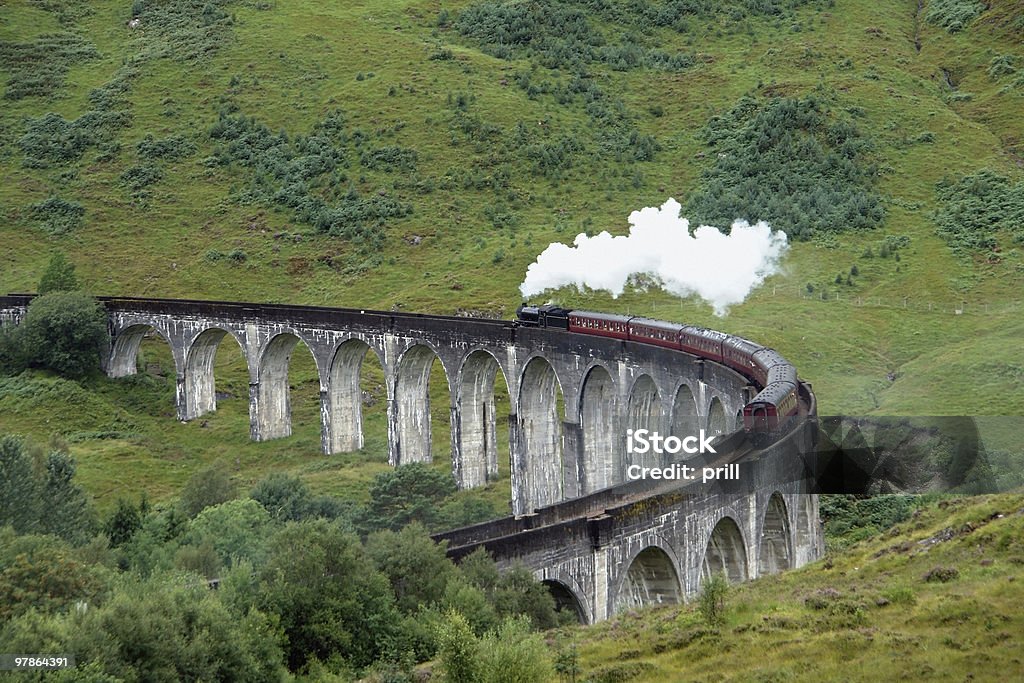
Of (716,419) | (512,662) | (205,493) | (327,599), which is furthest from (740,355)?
(512,662)

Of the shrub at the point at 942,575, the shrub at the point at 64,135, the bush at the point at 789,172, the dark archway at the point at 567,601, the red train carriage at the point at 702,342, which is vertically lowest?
the dark archway at the point at 567,601

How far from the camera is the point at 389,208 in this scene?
11956 cm

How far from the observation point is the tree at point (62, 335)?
92500 millimetres

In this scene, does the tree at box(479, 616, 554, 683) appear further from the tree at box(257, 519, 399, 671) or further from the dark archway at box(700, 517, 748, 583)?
the dark archway at box(700, 517, 748, 583)

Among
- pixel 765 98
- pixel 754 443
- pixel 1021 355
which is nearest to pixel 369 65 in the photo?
pixel 765 98

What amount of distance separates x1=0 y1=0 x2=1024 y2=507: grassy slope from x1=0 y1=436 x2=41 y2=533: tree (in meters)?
22.1

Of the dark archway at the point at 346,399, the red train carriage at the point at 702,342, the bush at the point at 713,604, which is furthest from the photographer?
the dark archway at the point at 346,399

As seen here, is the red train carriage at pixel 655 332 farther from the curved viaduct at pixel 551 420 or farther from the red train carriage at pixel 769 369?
the red train carriage at pixel 769 369

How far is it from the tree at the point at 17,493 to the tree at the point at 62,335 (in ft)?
142

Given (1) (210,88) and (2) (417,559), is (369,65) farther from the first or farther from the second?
(2) (417,559)

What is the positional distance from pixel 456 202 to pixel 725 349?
64.1 metres

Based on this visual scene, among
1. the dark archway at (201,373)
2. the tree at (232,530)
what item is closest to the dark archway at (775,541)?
the tree at (232,530)

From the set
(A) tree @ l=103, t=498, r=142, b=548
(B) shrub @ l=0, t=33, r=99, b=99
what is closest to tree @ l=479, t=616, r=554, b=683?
(A) tree @ l=103, t=498, r=142, b=548

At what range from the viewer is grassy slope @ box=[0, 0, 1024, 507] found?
81.1 meters
